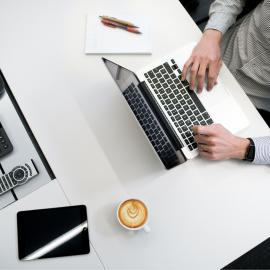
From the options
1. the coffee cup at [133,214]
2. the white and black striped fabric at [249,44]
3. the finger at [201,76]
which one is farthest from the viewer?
the white and black striped fabric at [249,44]

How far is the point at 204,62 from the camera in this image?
0.96 metres

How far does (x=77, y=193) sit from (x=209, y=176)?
0.37m

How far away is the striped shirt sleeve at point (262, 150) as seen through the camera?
2.96 feet

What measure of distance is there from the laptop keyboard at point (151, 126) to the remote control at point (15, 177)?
1.08 ft

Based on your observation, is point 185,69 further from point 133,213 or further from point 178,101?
point 133,213

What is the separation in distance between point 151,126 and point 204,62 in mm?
258

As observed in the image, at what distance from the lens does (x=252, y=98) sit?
1163 millimetres

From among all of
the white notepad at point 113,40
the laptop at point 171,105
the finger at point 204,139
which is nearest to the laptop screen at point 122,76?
the laptop at point 171,105

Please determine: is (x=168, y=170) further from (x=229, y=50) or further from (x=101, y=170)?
(x=229, y=50)

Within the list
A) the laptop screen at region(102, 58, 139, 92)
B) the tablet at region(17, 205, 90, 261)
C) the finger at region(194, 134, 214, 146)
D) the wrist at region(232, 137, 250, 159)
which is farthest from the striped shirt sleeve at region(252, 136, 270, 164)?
the tablet at region(17, 205, 90, 261)

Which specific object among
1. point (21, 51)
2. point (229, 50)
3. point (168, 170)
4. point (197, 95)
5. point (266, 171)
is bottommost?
point (266, 171)

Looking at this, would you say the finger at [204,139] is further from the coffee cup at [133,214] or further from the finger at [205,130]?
the coffee cup at [133,214]

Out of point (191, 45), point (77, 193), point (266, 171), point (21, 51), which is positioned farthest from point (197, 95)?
point (21, 51)

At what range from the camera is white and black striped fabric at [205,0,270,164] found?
105 centimetres
